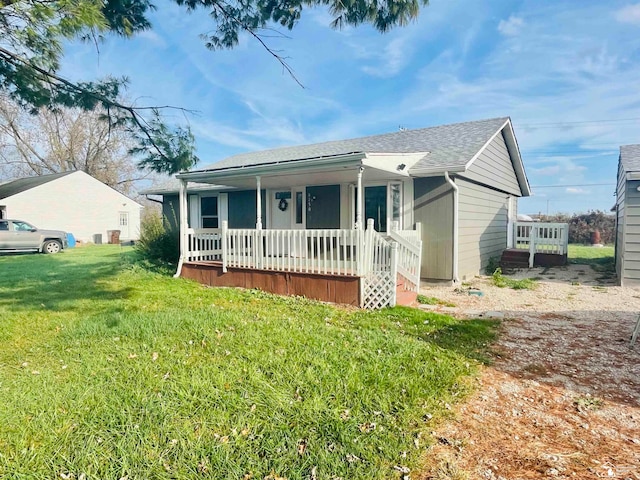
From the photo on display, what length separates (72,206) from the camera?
24578 mm

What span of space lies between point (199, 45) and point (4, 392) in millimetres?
4890

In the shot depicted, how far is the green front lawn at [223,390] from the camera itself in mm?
2338

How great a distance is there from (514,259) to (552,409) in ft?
34.2

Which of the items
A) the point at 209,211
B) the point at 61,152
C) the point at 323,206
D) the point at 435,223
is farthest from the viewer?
the point at 61,152

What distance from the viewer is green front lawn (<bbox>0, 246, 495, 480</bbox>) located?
234 centimetres

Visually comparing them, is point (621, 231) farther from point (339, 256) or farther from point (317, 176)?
point (317, 176)

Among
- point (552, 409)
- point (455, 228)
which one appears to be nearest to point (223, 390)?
point (552, 409)

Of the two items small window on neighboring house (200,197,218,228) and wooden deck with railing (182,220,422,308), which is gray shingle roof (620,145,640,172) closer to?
wooden deck with railing (182,220,422,308)

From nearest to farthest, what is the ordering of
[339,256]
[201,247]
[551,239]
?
[339,256], [201,247], [551,239]

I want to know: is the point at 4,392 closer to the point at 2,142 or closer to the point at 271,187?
the point at 271,187

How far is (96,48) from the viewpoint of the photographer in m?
4.72

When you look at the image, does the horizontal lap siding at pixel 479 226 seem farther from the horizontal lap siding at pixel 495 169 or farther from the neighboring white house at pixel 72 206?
the neighboring white house at pixel 72 206

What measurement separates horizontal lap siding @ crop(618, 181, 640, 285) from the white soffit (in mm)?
4613

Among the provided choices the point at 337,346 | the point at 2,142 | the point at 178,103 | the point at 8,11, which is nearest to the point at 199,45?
the point at 178,103
